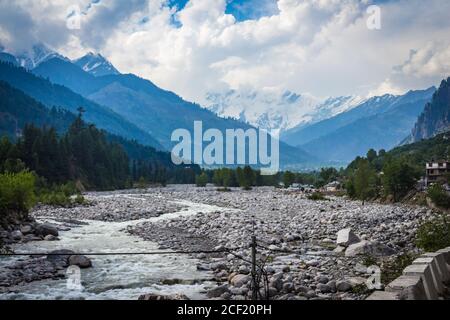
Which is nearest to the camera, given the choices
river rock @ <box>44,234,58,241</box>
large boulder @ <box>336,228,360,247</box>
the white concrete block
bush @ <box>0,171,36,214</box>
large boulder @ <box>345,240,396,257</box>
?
the white concrete block

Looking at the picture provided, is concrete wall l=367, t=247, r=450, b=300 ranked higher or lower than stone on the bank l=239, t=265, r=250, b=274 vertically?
higher

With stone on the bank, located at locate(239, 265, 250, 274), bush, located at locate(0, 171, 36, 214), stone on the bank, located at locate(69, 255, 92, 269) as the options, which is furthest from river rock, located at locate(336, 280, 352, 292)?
bush, located at locate(0, 171, 36, 214)

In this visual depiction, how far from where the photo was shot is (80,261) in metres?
18.3

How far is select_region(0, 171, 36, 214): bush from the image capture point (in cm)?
2988

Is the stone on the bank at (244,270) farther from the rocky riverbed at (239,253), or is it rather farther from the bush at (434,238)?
the bush at (434,238)

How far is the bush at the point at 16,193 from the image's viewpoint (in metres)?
29.9

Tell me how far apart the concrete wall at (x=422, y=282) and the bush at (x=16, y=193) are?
26.5m

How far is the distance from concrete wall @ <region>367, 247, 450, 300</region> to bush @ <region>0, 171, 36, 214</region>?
2651 centimetres

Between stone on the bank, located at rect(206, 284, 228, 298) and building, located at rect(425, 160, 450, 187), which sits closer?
stone on the bank, located at rect(206, 284, 228, 298)

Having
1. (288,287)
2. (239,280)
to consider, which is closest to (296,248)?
(239,280)

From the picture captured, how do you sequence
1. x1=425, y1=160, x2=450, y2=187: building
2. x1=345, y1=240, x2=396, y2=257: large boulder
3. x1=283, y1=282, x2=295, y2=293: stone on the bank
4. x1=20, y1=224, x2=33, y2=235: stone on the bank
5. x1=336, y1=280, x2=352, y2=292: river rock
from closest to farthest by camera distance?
x1=336, y1=280, x2=352, y2=292: river rock → x1=283, y1=282, x2=295, y2=293: stone on the bank → x1=345, y1=240, x2=396, y2=257: large boulder → x1=20, y1=224, x2=33, y2=235: stone on the bank → x1=425, y1=160, x2=450, y2=187: building

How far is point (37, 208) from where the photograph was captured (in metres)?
46.5

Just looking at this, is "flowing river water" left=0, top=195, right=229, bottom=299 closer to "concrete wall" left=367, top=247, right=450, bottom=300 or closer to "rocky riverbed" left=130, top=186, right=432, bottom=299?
"rocky riverbed" left=130, top=186, right=432, bottom=299

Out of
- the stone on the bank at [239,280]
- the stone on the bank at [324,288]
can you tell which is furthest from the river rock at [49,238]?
the stone on the bank at [324,288]
